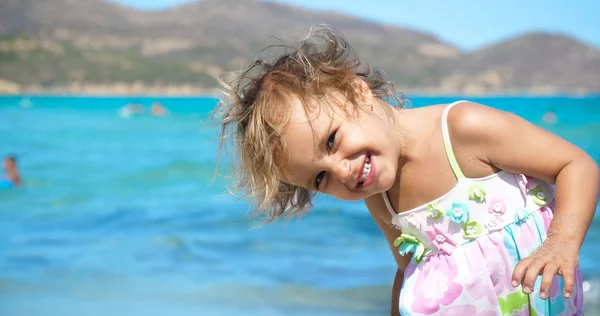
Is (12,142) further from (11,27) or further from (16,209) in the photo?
(11,27)

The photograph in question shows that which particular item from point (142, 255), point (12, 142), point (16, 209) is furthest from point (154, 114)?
point (142, 255)

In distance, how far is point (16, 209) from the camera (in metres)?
8.84

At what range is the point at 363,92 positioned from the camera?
2.06 metres

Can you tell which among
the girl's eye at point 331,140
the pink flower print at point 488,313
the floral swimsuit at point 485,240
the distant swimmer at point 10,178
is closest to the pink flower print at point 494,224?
the floral swimsuit at point 485,240

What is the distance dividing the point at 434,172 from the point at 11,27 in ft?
396

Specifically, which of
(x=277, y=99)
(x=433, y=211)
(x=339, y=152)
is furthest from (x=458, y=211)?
(x=277, y=99)

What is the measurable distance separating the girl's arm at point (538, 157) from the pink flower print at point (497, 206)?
10 cm

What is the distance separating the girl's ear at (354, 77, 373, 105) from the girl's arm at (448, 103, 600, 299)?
0.23 m

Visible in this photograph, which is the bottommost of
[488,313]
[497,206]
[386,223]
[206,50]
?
[488,313]

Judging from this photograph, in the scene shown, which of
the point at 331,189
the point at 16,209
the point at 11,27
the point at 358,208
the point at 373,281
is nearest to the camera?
the point at 331,189

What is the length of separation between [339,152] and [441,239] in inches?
16.9

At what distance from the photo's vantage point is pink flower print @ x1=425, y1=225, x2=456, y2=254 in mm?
2057

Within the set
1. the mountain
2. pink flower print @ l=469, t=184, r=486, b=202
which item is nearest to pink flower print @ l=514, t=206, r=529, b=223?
pink flower print @ l=469, t=184, r=486, b=202

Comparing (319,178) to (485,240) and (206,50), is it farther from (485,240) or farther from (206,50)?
(206,50)
